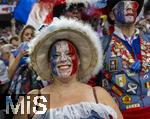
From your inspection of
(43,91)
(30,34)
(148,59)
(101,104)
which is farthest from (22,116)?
(30,34)

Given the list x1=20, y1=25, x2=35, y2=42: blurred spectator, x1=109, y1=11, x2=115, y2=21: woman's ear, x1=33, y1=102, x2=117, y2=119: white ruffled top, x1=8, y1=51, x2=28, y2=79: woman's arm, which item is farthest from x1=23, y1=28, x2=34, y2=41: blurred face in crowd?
x1=33, y1=102, x2=117, y2=119: white ruffled top

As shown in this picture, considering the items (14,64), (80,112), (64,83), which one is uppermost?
(14,64)

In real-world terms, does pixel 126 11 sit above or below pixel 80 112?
above

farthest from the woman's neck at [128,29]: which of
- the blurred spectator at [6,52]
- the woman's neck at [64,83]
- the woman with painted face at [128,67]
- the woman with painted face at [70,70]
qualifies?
the blurred spectator at [6,52]

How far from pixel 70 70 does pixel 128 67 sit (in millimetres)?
704

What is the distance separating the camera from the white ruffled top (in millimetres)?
3516

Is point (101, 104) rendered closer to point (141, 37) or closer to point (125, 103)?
point (125, 103)

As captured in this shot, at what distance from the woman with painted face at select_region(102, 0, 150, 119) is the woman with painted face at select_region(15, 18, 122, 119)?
31 centimetres

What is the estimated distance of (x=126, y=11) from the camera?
448 centimetres

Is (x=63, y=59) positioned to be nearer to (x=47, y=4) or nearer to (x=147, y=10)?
(x=47, y=4)

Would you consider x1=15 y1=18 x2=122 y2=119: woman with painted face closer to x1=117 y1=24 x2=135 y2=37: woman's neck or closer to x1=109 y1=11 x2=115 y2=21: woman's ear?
x1=117 y1=24 x2=135 y2=37: woman's neck

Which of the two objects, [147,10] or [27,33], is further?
[147,10]

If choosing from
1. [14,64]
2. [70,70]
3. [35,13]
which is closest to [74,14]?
[70,70]

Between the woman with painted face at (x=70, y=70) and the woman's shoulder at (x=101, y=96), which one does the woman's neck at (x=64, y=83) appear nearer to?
the woman with painted face at (x=70, y=70)
